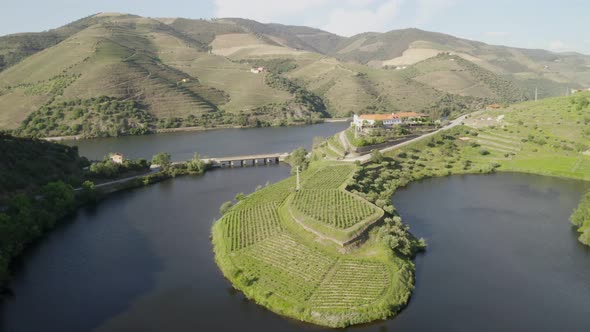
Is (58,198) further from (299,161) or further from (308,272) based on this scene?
(299,161)

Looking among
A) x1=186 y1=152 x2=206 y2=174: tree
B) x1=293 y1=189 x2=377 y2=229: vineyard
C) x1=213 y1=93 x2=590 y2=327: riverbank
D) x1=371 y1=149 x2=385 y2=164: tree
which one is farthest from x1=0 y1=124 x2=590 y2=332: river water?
x1=186 y1=152 x2=206 y2=174: tree

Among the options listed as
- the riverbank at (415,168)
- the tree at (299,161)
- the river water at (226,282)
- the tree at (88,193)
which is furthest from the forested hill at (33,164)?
the tree at (299,161)

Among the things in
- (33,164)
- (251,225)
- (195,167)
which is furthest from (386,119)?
(33,164)

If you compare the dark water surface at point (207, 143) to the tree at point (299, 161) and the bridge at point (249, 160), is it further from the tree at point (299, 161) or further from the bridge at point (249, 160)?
the tree at point (299, 161)

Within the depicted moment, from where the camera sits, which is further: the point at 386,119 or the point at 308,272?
the point at 386,119

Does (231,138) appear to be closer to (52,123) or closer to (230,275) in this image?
(52,123)

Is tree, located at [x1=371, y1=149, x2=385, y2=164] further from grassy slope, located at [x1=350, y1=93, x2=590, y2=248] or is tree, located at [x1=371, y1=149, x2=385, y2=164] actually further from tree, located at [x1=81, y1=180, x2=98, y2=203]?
tree, located at [x1=81, y1=180, x2=98, y2=203]
